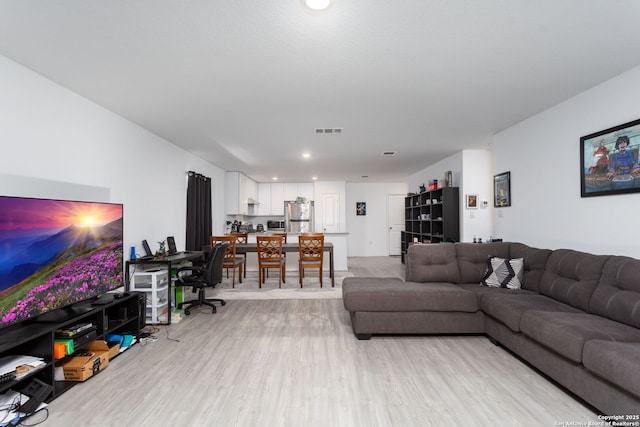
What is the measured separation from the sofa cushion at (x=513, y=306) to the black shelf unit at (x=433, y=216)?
2.33 metres

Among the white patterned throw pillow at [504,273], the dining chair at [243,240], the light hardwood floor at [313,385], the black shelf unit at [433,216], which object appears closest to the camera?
the light hardwood floor at [313,385]

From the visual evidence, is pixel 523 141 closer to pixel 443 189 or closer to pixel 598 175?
pixel 598 175

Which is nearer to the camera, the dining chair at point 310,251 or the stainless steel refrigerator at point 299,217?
the dining chair at point 310,251

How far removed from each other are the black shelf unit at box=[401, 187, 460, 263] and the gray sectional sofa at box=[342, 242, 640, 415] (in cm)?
164

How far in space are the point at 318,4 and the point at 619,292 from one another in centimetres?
297

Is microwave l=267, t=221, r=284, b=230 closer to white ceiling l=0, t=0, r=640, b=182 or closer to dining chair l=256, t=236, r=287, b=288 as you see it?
dining chair l=256, t=236, r=287, b=288

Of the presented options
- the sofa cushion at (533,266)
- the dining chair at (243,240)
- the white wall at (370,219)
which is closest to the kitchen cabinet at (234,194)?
the dining chair at (243,240)

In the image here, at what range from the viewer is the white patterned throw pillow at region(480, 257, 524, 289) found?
3231mm

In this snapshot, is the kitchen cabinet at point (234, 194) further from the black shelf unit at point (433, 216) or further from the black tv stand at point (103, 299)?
the black tv stand at point (103, 299)

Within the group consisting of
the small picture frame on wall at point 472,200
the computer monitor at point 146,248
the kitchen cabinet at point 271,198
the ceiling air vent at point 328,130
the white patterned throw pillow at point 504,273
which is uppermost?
the ceiling air vent at point 328,130

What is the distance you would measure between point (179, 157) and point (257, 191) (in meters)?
4.24

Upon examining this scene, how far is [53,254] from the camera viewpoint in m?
2.20

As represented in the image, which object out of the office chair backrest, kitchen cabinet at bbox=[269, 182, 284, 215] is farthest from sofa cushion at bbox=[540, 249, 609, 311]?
kitchen cabinet at bbox=[269, 182, 284, 215]

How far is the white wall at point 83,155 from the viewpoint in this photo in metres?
2.24
